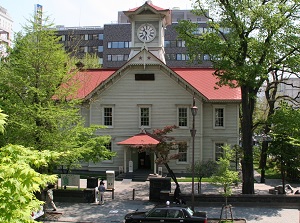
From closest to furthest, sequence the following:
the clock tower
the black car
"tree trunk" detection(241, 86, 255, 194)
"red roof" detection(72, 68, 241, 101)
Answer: the black car
"tree trunk" detection(241, 86, 255, 194)
"red roof" detection(72, 68, 241, 101)
the clock tower

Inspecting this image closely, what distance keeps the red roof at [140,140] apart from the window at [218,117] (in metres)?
6.70

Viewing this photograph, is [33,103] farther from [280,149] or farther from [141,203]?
[280,149]

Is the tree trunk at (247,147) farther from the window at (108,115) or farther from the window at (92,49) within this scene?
the window at (92,49)

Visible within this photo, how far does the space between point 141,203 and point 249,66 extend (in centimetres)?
1036

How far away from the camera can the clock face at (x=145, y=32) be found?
3878cm

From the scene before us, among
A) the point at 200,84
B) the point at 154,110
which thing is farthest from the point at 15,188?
the point at 200,84

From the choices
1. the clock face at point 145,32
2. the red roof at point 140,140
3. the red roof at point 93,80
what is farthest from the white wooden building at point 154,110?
the clock face at point 145,32

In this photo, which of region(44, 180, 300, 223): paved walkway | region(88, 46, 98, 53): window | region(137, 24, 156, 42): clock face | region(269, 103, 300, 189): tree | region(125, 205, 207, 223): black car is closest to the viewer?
region(125, 205, 207, 223): black car

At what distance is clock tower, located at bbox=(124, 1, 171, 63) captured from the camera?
38.4 m

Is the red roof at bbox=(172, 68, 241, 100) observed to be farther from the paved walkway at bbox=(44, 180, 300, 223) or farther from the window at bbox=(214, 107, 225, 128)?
the paved walkway at bbox=(44, 180, 300, 223)

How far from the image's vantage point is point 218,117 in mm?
36062

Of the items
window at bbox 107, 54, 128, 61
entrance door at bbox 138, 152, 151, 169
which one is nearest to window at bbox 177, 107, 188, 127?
entrance door at bbox 138, 152, 151, 169

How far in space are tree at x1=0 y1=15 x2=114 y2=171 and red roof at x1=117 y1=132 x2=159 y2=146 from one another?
11.0 metres

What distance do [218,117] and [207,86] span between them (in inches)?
127
